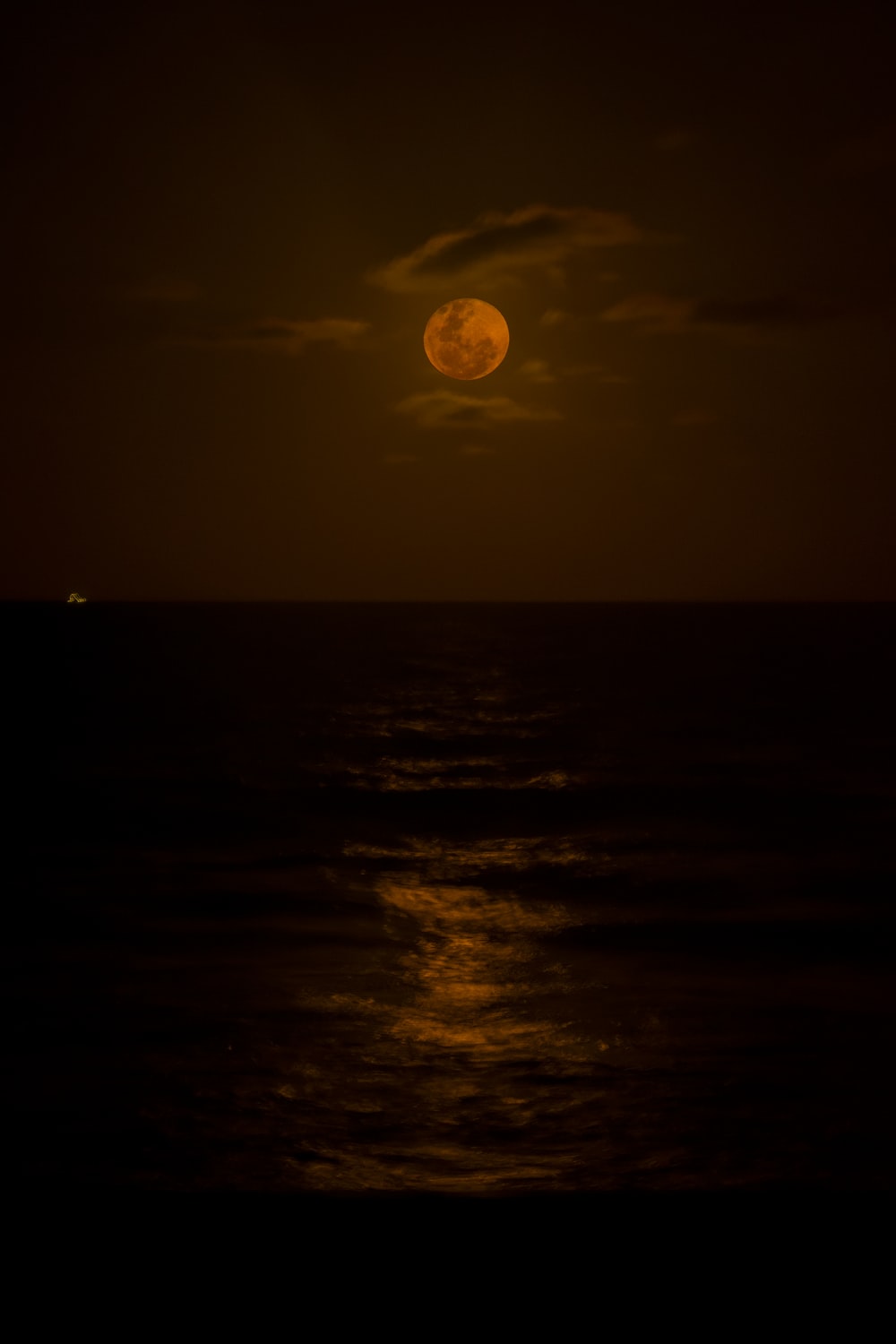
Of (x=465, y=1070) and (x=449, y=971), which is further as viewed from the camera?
(x=449, y=971)

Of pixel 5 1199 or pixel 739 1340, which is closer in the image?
pixel 739 1340

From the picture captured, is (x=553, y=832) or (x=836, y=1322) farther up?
(x=836, y=1322)

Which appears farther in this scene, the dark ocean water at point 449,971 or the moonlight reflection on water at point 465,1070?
the dark ocean water at point 449,971

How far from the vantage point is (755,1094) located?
11172 millimetres

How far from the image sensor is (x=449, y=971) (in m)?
16.1

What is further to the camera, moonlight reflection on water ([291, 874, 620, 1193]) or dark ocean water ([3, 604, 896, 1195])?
dark ocean water ([3, 604, 896, 1195])

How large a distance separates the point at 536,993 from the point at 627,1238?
10201 mm

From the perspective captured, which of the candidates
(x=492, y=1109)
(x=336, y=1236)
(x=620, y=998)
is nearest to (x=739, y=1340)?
(x=336, y=1236)

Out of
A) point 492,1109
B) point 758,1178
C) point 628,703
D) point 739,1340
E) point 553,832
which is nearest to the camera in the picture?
point 739,1340

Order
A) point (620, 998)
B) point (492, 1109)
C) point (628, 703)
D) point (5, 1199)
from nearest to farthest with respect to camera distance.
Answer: point (5, 1199)
point (492, 1109)
point (620, 998)
point (628, 703)

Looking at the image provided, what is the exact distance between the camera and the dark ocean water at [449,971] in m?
9.92

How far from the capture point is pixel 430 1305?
14.9 feet

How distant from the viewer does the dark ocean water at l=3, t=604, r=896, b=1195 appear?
9922 millimetres

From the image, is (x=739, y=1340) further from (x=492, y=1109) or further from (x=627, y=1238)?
(x=492, y=1109)
